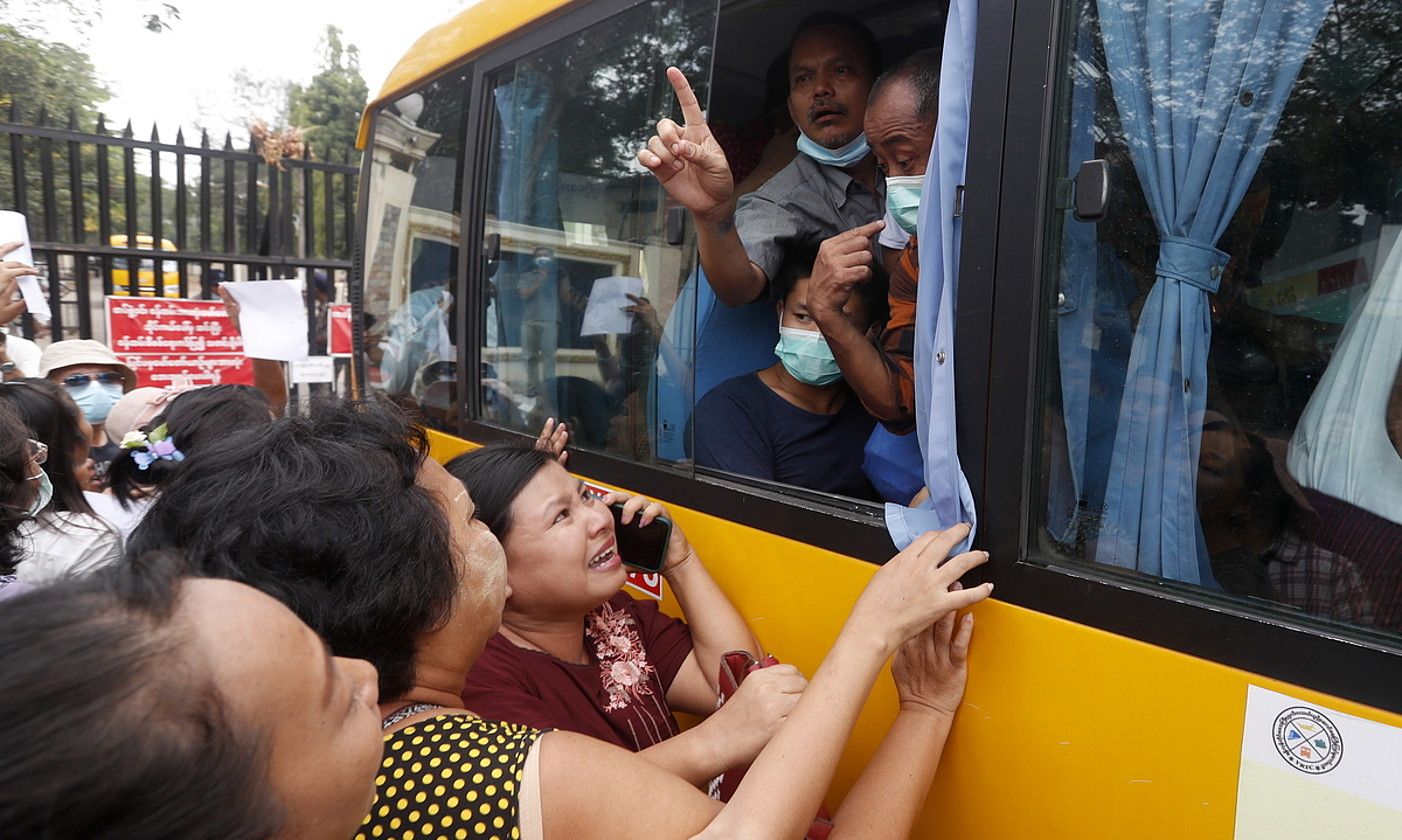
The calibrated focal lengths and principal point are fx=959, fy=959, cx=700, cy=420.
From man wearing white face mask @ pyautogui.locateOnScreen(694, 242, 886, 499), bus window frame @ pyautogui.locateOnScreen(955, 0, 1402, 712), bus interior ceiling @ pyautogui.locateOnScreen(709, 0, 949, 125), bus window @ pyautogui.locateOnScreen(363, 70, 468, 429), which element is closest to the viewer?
bus window frame @ pyautogui.locateOnScreen(955, 0, 1402, 712)

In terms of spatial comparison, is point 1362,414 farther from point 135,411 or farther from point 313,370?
point 313,370

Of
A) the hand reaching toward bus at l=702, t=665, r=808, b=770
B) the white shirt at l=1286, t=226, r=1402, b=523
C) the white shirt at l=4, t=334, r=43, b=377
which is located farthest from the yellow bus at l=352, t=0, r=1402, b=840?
the white shirt at l=4, t=334, r=43, b=377

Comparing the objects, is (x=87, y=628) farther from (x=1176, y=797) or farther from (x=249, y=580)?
(x=1176, y=797)

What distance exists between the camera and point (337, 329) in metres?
7.55

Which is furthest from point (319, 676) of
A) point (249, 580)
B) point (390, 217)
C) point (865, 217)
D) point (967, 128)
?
point (390, 217)

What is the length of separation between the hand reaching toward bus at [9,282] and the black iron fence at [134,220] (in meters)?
3.27

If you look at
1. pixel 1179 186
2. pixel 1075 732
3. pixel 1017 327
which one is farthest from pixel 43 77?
pixel 1075 732

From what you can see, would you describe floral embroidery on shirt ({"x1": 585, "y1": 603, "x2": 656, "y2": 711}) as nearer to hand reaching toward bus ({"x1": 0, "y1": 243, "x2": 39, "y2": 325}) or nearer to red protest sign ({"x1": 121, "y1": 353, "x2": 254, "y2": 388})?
hand reaching toward bus ({"x1": 0, "y1": 243, "x2": 39, "y2": 325})

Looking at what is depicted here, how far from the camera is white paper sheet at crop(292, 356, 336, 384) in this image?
662cm

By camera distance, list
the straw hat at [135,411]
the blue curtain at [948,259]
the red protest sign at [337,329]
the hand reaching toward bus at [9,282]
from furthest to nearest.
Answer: the red protest sign at [337,329], the straw hat at [135,411], the hand reaching toward bus at [9,282], the blue curtain at [948,259]

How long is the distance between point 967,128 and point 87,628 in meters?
1.38

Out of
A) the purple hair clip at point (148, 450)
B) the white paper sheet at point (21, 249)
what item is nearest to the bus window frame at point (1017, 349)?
the purple hair clip at point (148, 450)

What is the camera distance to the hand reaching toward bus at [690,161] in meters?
2.04

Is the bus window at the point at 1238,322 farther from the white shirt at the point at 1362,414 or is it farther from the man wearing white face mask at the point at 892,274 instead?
the man wearing white face mask at the point at 892,274
